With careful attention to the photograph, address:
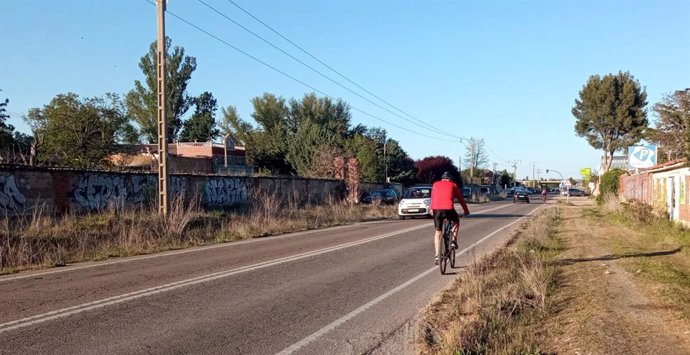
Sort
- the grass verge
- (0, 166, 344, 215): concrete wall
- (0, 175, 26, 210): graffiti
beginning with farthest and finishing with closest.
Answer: (0, 166, 344, 215): concrete wall → (0, 175, 26, 210): graffiti → the grass verge

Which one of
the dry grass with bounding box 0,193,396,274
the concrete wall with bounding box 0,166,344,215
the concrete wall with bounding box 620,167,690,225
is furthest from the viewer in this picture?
the concrete wall with bounding box 620,167,690,225

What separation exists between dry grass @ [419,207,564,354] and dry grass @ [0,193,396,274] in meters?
8.81

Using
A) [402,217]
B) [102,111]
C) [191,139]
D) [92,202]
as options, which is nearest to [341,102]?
[191,139]

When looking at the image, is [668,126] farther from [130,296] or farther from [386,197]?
[130,296]

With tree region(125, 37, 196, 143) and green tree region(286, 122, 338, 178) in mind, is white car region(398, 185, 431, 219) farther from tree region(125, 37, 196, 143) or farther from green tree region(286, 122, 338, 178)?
Answer: tree region(125, 37, 196, 143)

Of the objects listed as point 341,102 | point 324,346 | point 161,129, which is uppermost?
point 341,102

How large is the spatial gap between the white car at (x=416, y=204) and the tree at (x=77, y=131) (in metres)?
24.1

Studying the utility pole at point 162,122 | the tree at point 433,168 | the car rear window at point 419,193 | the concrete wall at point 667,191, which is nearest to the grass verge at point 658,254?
the concrete wall at point 667,191

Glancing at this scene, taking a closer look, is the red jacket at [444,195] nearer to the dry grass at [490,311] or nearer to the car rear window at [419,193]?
the dry grass at [490,311]

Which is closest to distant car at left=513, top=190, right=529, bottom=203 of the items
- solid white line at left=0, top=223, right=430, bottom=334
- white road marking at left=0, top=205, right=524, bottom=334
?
white road marking at left=0, top=205, right=524, bottom=334

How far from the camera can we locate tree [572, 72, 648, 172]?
181ft

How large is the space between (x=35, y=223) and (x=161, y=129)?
4818mm

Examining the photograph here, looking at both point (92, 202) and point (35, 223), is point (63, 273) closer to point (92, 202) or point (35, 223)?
point (35, 223)

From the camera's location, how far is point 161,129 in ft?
63.7
